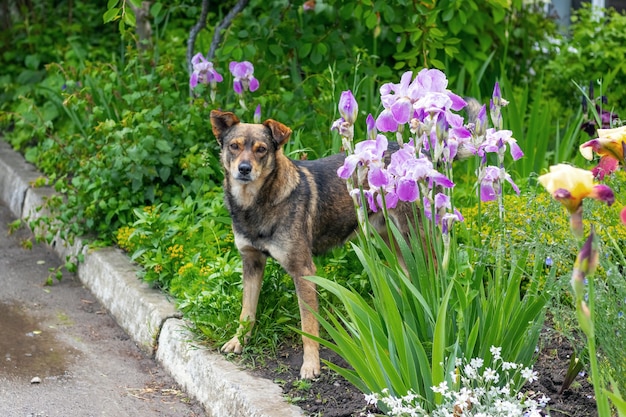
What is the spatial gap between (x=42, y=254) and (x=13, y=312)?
1.25 m

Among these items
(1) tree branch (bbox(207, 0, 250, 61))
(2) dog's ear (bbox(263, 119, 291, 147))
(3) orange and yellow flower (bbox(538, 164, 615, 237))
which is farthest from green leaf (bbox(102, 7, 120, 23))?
(3) orange and yellow flower (bbox(538, 164, 615, 237))

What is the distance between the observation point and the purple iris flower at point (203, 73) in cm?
620

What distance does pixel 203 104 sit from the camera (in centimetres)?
655

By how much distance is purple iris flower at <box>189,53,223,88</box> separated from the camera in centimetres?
620

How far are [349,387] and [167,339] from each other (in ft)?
3.94

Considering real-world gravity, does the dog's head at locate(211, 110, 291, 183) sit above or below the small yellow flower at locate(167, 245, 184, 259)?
above

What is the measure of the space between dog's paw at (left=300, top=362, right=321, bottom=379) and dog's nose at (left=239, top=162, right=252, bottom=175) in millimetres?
946

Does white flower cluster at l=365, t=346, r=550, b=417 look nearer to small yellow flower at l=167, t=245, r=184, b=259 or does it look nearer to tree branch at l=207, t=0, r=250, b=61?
small yellow flower at l=167, t=245, r=184, b=259

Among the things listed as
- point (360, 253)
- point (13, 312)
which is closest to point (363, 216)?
point (360, 253)

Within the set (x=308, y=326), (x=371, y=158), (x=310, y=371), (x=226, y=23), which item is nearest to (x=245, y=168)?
(x=308, y=326)

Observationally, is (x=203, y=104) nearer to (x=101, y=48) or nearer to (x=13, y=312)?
(x=13, y=312)

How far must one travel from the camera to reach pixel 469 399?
3.32 metres

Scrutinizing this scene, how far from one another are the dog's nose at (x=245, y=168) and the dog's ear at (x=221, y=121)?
348 millimetres

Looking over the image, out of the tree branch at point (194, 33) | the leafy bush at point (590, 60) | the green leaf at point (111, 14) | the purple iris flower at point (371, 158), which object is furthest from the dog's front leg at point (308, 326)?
the leafy bush at point (590, 60)
